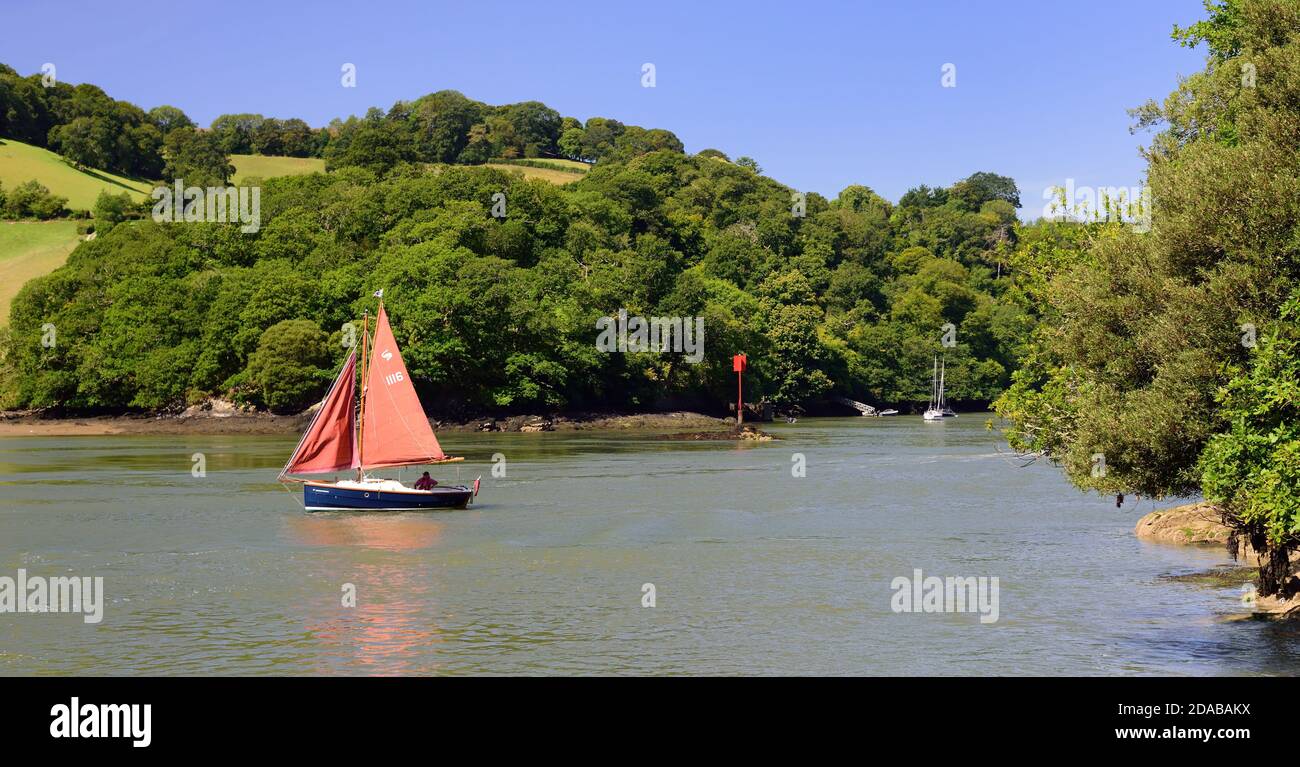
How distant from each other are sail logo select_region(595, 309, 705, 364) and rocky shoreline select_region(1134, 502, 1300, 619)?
339 ft

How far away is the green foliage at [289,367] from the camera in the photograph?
13588 cm

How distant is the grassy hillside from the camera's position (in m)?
179

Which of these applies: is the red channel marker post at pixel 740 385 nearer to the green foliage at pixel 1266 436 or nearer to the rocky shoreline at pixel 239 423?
the rocky shoreline at pixel 239 423

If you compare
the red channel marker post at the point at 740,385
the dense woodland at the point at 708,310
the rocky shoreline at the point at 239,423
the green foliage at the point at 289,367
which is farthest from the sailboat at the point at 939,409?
the green foliage at the point at 289,367

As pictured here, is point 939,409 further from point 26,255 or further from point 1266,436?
point 1266,436

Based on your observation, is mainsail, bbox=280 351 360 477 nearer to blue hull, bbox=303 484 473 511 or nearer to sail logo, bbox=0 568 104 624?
blue hull, bbox=303 484 473 511

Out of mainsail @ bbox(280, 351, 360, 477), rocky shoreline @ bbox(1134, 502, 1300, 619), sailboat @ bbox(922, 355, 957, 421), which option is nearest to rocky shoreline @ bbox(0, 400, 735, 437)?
sailboat @ bbox(922, 355, 957, 421)

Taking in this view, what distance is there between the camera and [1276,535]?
26500mm

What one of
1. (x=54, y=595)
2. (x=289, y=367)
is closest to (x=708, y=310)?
(x=289, y=367)

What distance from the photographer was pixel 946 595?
40875mm

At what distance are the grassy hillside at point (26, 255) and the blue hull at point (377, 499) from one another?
425 feet

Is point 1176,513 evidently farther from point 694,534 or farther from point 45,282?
point 45,282

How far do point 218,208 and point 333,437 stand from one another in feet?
436
